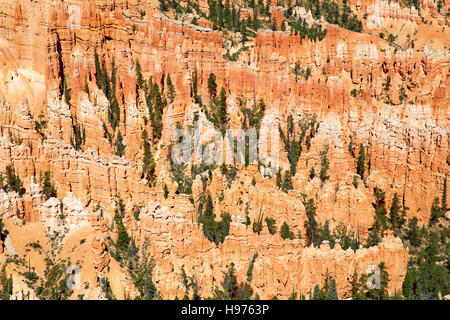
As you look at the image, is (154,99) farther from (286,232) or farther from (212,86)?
(286,232)

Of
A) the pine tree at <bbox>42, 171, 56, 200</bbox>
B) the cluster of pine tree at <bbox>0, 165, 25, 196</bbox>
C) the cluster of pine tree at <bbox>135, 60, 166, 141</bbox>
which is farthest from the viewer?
the cluster of pine tree at <bbox>135, 60, 166, 141</bbox>

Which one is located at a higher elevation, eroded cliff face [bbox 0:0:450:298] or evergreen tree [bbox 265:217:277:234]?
eroded cliff face [bbox 0:0:450:298]

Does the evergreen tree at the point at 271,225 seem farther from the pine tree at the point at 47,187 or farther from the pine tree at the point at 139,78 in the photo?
the pine tree at the point at 139,78

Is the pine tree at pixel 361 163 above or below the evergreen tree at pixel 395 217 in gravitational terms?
above

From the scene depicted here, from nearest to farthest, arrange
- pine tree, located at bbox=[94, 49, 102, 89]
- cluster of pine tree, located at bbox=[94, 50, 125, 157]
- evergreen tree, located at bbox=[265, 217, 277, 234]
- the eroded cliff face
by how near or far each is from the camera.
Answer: the eroded cliff face < evergreen tree, located at bbox=[265, 217, 277, 234] < cluster of pine tree, located at bbox=[94, 50, 125, 157] < pine tree, located at bbox=[94, 49, 102, 89]

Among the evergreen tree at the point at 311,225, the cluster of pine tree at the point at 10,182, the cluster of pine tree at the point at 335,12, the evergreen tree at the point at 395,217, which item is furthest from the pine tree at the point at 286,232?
the cluster of pine tree at the point at 335,12

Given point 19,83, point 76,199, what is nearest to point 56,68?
point 19,83

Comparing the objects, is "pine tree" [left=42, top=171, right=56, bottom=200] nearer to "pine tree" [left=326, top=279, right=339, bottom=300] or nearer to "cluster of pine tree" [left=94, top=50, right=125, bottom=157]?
"cluster of pine tree" [left=94, top=50, right=125, bottom=157]

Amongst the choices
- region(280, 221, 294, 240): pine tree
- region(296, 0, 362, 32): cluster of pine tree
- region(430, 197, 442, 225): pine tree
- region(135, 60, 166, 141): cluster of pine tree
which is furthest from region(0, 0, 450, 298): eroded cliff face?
region(296, 0, 362, 32): cluster of pine tree
